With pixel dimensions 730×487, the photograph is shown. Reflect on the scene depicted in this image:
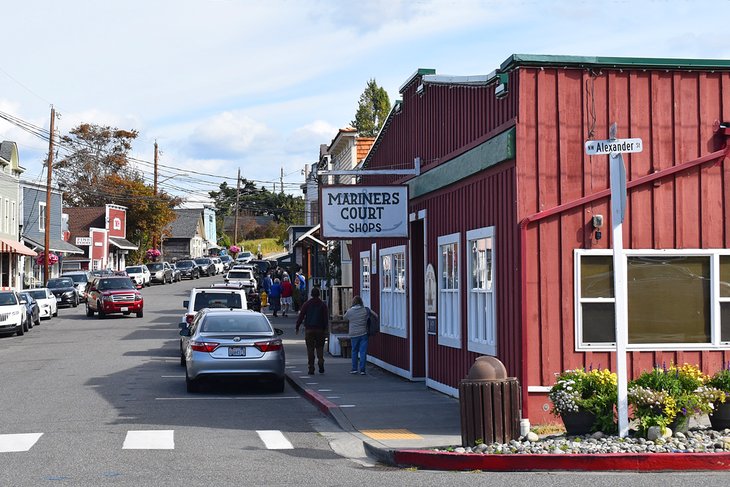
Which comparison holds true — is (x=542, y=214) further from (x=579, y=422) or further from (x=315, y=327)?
(x=315, y=327)

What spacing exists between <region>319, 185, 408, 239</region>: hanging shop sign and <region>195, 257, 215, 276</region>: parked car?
6913 cm

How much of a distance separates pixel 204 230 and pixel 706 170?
11978 cm

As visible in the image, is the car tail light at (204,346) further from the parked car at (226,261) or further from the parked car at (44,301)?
the parked car at (226,261)

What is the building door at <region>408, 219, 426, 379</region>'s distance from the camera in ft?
68.8

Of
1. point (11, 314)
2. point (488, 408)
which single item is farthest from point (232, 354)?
point (11, 314)

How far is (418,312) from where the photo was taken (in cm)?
2108

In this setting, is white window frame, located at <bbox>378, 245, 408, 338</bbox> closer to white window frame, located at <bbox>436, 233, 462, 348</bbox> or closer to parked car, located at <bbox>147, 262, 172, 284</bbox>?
white window frame, located at <bbox>436, 233, 462, 348</bbox>

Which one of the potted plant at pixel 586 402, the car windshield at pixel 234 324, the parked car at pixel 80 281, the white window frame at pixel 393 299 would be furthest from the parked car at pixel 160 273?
the potted plant at pixel 586 402

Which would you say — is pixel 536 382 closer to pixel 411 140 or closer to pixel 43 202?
pixel 411 140

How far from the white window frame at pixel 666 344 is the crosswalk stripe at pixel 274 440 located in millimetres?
4024

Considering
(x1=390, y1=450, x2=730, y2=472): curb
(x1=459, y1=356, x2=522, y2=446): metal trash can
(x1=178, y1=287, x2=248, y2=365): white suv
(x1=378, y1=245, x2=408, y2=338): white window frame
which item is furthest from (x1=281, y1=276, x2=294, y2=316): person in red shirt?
(x1=390, y1=450, x2=730, y2=472): curb

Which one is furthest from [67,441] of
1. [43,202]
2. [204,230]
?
[204,230]

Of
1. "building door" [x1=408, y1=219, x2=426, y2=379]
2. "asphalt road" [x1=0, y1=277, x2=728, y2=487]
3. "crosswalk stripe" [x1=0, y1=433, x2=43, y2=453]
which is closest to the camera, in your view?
"asphalt road" [x1=0, y1=277, x2=728, y2=487]

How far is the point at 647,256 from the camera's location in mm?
14109
